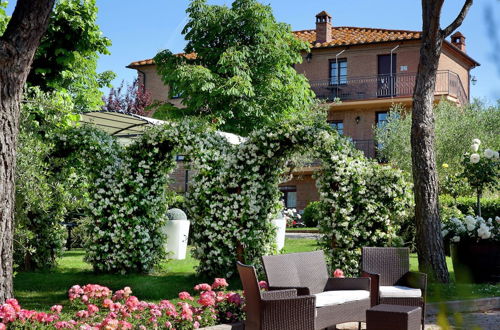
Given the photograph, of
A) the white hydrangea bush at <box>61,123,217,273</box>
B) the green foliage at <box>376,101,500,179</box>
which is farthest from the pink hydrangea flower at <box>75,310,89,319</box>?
the green foliage at <box>376,101,500,179</box>

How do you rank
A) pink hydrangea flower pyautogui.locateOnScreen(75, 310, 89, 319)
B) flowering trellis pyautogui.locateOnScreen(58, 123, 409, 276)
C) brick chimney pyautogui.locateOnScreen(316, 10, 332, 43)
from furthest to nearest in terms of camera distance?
brick chimney pyautogui.locateOnScreen(316, 10, 332, 43) → flowering trellis pyautogui.locateOnScreen(58, 123, 409, 276) → pink hydrangea flower pyautogui.locateOnScreen(75, 310, 89, 319)

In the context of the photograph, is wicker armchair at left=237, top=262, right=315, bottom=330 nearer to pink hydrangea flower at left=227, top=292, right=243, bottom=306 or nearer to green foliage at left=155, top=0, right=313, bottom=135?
pink hydrangea flower at left=227, top=292, right=243, bottom=306

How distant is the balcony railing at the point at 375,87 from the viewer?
1256 inches

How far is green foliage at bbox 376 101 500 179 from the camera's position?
1043 inches

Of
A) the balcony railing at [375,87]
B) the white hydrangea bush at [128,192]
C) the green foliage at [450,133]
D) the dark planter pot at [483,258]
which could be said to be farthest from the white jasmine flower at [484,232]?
the balcony railing at [375,87]

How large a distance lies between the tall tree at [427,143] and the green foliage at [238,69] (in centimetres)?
1304

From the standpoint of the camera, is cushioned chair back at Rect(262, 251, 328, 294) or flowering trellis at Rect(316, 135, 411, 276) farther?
flowering trellis at Rect(316, 135, 411, 276)

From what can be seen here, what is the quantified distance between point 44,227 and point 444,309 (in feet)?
40.4

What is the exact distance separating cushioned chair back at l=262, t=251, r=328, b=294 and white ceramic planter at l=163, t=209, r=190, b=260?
6.38m

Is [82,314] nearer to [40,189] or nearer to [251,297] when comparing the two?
[251,297]

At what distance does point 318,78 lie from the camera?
114 ft

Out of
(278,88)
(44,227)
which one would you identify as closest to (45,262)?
(44,227)

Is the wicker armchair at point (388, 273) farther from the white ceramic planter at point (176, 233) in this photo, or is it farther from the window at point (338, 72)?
the window at point (338, 72)

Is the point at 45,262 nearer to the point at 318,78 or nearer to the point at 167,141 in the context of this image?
the point at 167,141
